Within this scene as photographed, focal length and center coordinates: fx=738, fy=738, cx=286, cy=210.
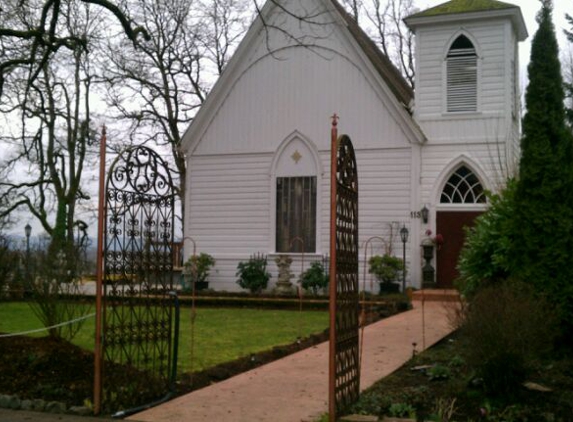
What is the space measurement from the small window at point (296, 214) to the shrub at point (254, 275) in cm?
90

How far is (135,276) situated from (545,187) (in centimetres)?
A: 551

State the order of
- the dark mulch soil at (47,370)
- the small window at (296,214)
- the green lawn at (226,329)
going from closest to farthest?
the dark mulch soil at (47,370) < the green lawn at (226,329) < the small window at (296,214)

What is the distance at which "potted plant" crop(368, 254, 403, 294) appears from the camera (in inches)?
829

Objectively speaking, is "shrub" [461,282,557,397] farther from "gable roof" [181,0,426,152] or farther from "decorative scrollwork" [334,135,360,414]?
"gable roof" [181,0,426,152]

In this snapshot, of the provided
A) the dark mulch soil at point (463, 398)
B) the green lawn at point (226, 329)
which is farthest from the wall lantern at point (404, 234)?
the dark mulch soil at point (463, 398)

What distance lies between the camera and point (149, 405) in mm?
7672

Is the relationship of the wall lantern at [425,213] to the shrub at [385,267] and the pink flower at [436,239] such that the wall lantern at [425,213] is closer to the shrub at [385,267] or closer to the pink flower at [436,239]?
the pink flower at [436,239]

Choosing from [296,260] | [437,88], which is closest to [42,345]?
[296,260]

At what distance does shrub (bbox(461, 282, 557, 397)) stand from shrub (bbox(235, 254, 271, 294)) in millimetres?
15340

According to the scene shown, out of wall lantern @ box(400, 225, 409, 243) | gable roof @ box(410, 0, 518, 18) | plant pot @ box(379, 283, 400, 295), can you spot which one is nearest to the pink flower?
wall lantern @ box(400, 225, 409, 243)

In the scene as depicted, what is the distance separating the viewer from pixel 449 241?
71.1 feet

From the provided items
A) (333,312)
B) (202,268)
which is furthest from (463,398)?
(202,268)

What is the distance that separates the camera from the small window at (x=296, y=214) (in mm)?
23078

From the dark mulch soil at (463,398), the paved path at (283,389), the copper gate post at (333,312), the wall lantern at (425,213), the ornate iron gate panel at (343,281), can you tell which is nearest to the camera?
the copper gate post at (333,312)
